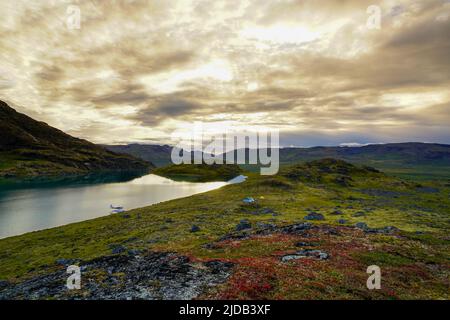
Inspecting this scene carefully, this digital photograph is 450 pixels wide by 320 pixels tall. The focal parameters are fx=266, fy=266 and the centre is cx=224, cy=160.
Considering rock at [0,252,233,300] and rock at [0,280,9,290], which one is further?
rock at [0,280,9,290]

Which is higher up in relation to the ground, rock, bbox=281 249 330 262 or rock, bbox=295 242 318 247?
rock, bbox=281 249 330 262

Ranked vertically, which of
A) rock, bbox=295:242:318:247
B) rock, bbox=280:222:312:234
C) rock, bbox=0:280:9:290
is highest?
rock, bbox=295:242:318:247

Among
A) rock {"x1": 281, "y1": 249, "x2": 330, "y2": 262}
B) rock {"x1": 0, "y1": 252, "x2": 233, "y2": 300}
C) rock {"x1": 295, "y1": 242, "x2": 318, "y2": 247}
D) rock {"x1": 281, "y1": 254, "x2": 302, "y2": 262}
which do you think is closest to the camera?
rock {"x1": 0, "y1": 252, "x2": 233, "y2": 300}

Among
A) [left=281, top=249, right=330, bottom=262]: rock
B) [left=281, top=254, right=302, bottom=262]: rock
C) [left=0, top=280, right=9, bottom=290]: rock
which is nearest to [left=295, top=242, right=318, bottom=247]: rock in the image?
[left=281, top=249, right=330, bottom=262]: rock

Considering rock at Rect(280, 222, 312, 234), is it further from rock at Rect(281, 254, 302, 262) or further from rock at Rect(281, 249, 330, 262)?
rock at Rect(281, 254, 302, 262)

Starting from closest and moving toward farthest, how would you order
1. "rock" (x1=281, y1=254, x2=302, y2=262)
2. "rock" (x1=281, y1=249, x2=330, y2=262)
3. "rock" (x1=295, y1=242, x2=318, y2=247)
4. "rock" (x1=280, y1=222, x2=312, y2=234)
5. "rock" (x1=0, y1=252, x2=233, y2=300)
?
"rock" (x1=0, y1=252, x2=233, y2=300)
"rock" (x1=281, y1=254, x2=302, y2=262)
"rock" (x1=281, y1=249, x2=330, y2=262)
"rock" (x1=295, y1=242, x2=318, y2=247)
"rock" (x1=280, y1=222, x2=312, y2=234)

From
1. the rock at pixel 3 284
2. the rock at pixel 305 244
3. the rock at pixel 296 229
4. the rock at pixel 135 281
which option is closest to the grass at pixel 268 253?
the rock at pixel 305 244

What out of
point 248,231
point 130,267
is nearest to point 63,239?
point 130,267

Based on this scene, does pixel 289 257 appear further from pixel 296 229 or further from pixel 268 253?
pixel 296 229

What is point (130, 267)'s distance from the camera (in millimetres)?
32688
